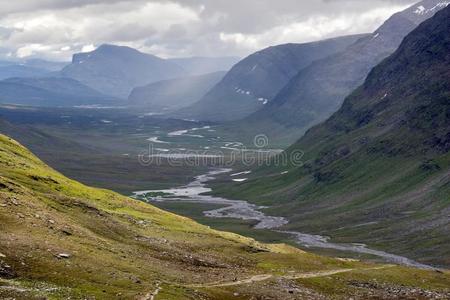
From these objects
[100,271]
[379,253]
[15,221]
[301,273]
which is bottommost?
[379,253]

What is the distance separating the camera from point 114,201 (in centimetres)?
10900

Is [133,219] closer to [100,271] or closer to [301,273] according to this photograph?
[301,273]

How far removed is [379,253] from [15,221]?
147 meters

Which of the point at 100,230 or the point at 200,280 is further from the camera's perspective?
the point at 100,230

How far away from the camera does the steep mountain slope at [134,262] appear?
53.2m

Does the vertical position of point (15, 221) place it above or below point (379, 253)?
above

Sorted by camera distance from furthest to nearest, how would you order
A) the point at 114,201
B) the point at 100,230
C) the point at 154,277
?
1. the point at 114,201
2. the point at 100,230
3. the point at 154,277

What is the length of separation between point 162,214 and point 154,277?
5116cm

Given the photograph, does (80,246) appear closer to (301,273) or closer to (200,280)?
(200,280)

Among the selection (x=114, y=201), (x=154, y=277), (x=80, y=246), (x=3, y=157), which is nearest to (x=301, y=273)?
(x=154, y=277)

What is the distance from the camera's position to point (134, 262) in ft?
214

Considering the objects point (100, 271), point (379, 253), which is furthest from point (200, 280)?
point (379, 253)

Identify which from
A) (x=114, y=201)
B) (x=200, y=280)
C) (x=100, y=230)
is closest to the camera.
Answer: (x=200, y=280)

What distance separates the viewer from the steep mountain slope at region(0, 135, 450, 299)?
53188 millimetres
